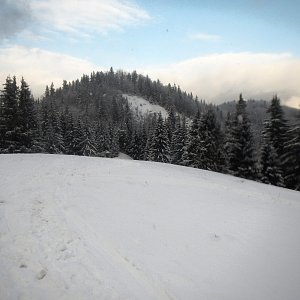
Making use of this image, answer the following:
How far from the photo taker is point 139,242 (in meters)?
9.08

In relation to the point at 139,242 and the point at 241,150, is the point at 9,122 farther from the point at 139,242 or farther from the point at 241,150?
the point at 139,242

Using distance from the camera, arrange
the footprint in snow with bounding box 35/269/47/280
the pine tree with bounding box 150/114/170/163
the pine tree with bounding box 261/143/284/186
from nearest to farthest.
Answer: the footprint in snow with bounding box 35/269/47/280, the pine tree with bounding box 261/143/284/186, the pine tree with bounding box 150/114/170/163

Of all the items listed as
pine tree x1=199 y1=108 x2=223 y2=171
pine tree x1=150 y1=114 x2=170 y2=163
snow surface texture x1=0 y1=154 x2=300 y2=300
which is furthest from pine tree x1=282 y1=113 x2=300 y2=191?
pine tree x1=150 y1=114 x2=170 y2=163

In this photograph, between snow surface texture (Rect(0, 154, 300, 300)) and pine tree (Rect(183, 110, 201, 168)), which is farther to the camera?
pine tree (Rect(183, 110, 201, 168))

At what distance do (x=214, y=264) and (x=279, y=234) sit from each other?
414 cm

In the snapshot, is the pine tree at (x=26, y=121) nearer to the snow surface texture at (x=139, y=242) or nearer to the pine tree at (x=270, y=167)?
the snow surface texture at (x=139, y=242)

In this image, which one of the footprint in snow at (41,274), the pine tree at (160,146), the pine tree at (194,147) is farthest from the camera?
the pine tree at (160,146)

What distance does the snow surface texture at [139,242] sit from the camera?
695 centimetres

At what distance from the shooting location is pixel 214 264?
841 centimetres

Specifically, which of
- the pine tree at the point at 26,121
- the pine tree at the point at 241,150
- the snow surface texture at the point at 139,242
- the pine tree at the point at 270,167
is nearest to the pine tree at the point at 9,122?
the pine tree at the point at 26,121

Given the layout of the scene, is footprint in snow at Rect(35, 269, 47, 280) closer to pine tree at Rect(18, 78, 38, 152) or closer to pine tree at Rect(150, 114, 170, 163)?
pine tree at Rect(18, 78, 38, 152)

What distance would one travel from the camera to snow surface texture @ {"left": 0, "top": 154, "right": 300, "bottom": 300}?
695 centimetres

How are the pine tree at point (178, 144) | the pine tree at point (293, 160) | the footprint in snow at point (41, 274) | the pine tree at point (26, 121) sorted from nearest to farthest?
the footprint in snow at point (41, 274) < the pine tree at point (293, 160) < the pine tree at point (26, 121) < the pine tree at point (178, 144)

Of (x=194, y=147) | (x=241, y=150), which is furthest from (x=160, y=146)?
(x=241, y=150)
